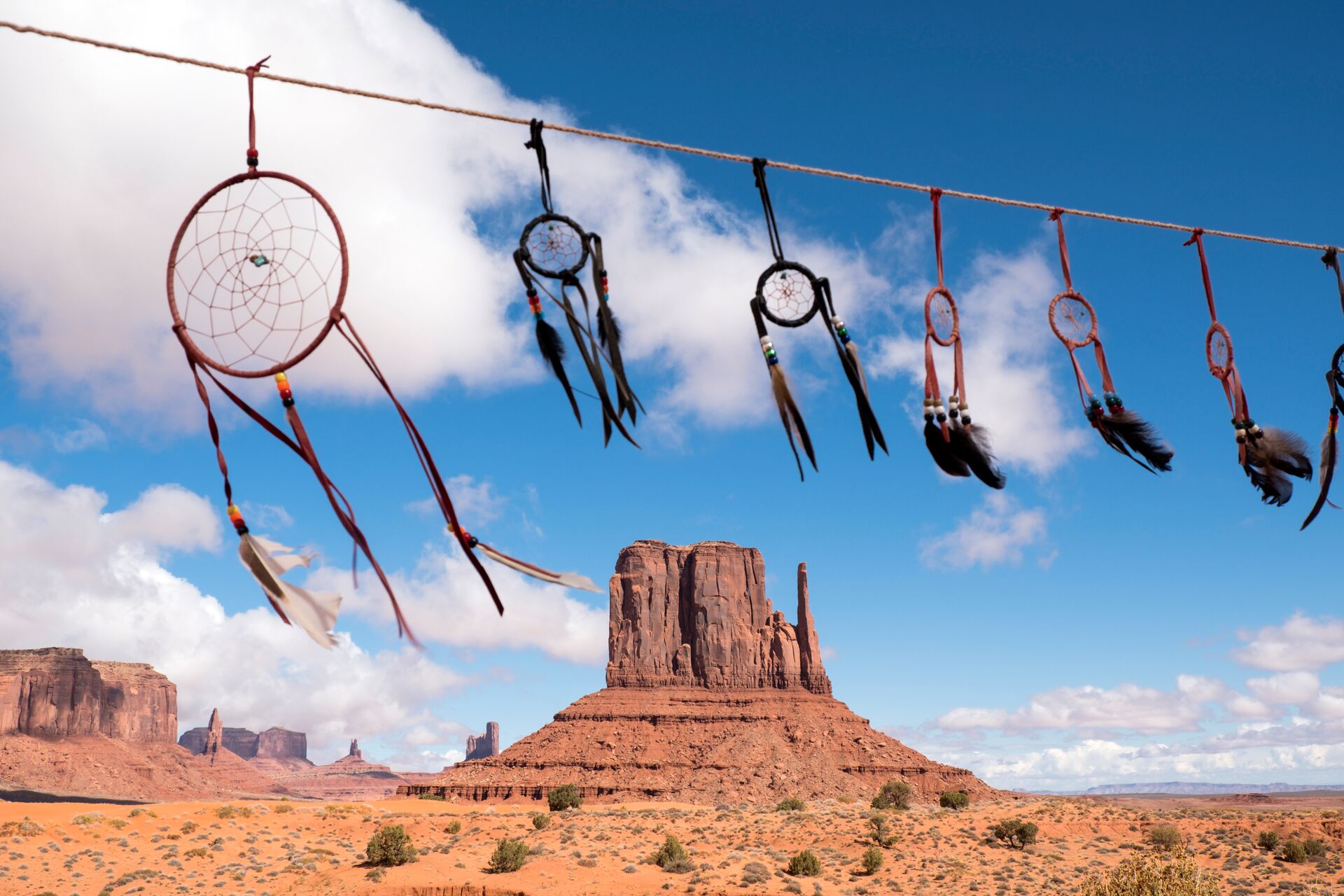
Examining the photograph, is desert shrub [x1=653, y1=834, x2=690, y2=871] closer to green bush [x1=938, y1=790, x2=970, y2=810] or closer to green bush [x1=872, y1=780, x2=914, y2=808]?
green bush [x1=872, y1=780, x2=914, y2=808]

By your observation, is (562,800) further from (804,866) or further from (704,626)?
(704,626)

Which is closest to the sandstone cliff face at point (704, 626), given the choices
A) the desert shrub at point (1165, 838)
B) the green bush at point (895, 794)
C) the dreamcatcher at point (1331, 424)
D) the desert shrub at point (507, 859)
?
the green bush at point (895, 794)

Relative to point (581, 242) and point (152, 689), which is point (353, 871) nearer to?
point (581, 242)

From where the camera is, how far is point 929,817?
1927 inches

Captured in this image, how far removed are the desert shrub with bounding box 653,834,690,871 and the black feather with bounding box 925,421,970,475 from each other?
108ft

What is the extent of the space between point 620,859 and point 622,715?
90.4 m

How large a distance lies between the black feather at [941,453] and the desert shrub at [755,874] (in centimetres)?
3072

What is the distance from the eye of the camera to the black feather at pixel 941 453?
852cm

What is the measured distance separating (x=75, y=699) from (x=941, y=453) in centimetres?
20447

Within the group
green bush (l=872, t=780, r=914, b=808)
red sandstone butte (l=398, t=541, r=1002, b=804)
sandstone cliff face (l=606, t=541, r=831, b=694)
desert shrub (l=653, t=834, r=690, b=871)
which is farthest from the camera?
sandstone cliff face (l=606, t=541, r=831, b=694)

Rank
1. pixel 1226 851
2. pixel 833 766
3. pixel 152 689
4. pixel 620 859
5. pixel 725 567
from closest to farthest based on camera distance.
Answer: pixel 620 859
pixel 1226 851
pixel 833 766
pixel 725 567
pixel 152 689

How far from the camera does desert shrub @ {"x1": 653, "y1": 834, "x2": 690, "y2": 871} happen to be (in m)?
37.8

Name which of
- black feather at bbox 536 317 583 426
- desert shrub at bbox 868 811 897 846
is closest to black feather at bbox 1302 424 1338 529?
black feather at bbox 536 317 583 426

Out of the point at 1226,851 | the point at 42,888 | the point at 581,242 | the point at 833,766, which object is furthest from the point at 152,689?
the point at 581,242
